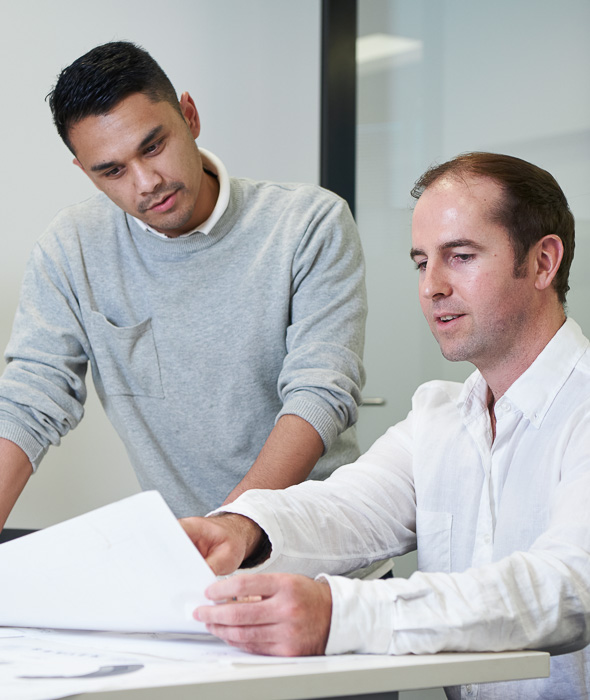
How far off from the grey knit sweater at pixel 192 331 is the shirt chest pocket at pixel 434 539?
0.32m

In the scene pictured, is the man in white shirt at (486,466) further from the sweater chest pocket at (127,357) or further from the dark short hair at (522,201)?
the sweater chest pocket at (127,357)

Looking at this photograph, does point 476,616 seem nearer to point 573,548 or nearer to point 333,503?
point 573,548

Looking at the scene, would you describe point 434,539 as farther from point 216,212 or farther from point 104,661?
point 216,212

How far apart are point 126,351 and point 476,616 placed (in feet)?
3.28

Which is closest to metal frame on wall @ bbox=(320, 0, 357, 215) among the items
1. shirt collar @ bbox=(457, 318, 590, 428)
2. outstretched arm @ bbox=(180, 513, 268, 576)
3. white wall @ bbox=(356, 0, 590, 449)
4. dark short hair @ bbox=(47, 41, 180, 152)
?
white wall @ bbox=(356, 0, 590, 449)

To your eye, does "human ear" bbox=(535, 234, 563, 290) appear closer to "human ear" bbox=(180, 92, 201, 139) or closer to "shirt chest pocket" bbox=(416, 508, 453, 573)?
"shirt chest pocket" bbox=(416, 508, 453, 573)

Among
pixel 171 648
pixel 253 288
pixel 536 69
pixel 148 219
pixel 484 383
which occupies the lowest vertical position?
pixel 171 648

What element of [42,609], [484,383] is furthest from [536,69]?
[42,609]

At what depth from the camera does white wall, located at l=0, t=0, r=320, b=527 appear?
2.55 meters

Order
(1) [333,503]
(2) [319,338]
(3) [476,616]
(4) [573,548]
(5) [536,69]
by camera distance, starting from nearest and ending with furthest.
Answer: (3) [476,616]
(4) [573,548]
(1) [333,503]
(2) [319,338]
(5) [536,69]

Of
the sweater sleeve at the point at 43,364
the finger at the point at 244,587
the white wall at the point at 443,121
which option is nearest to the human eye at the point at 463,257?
the finger at the point at 244,587

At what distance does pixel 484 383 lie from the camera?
1.26 metres

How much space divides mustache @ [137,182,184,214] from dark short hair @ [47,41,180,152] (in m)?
0.15

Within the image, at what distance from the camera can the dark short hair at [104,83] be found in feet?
4.84
